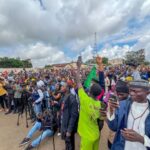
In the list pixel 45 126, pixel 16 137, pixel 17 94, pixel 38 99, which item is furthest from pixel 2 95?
pixel 45 126

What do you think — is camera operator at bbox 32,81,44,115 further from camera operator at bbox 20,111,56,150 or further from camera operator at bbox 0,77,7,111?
camera operator at bbox 0,77,7,111

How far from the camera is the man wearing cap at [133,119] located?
2.07m

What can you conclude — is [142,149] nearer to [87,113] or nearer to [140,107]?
[140,107]

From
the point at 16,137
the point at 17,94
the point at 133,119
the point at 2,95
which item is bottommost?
the point at 16,137

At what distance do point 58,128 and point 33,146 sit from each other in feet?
3.52

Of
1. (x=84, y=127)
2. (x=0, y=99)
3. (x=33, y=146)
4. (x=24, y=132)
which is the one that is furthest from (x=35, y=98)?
(x=84, y=127)

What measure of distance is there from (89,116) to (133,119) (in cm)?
133

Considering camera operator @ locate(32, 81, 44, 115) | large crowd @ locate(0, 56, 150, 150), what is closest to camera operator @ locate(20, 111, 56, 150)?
large crowd @ locate(0, 56, 150, 150)

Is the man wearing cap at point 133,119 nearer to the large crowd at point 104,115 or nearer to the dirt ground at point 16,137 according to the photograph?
the large crowd at point 104,115

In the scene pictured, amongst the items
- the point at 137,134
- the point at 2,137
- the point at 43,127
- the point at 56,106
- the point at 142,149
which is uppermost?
the point at 137,134

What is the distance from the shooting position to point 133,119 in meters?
2.19

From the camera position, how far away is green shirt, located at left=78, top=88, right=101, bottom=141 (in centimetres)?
332

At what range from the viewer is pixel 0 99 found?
1165cm

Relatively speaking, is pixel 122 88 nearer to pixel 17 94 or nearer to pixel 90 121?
pixel 90 121
